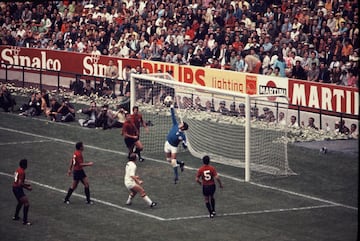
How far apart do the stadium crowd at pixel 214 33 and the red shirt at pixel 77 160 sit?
1230 centimetres

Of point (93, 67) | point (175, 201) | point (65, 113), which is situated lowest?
point (175, 201)

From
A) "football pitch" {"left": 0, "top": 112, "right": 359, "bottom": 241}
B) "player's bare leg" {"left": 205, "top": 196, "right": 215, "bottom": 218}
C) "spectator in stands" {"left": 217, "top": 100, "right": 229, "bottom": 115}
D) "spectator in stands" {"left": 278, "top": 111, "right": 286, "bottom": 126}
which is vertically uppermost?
"spectator in stands" {"left": 217, "top": 100, "right": 229, "bottom": 115}

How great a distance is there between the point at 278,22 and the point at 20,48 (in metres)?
14.6

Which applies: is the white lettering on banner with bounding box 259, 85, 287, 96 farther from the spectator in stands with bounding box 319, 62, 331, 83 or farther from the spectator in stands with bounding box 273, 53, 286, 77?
the spectator in stands with bounding box 319, 62, 331, 83

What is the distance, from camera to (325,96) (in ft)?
128

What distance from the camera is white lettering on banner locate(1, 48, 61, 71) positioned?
5219 cm

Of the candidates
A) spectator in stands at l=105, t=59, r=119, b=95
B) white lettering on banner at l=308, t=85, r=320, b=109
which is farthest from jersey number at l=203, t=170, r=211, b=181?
spectator in stands at l=105, t=59, r=119, b=95

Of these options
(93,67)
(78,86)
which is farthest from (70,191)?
(93,67)

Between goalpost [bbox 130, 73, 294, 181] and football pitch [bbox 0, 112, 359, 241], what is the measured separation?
712 millimetres

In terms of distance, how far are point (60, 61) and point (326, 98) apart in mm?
16799

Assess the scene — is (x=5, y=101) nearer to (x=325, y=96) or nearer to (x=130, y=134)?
(x=130, y=134)

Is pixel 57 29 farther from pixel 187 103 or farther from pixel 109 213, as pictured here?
pixel 109 213

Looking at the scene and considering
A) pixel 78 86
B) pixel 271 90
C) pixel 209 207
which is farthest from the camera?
pixel 78 86

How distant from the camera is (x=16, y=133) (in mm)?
41875
